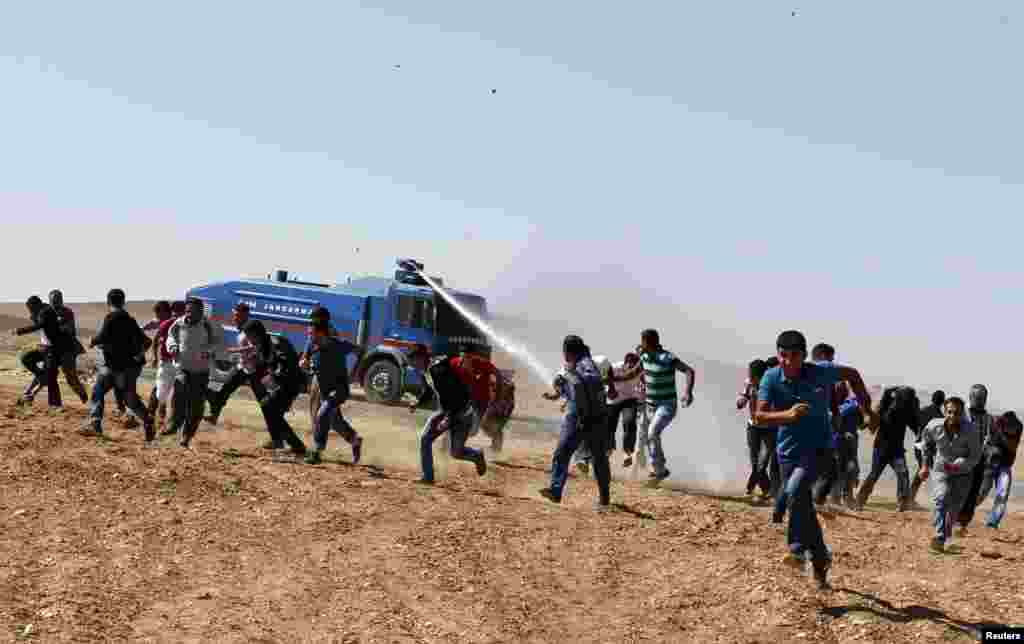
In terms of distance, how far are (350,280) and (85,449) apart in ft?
41.0

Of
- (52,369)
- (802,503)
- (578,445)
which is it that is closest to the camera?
(802,503)

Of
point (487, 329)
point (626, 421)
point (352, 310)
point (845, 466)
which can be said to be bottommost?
point (845, 466)

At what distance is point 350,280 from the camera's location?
2419 cm

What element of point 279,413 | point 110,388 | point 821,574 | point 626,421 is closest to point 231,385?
point 279,413

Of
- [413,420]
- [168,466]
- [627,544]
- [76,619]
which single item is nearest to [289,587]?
[76,619]

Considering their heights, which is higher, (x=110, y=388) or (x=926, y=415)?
(x=926, y=415)

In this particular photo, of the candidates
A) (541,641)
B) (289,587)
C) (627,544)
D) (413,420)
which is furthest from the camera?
(413,420)

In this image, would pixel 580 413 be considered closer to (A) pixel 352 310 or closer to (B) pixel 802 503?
(B) pixel 802 503

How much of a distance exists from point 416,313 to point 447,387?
11355 millimetres

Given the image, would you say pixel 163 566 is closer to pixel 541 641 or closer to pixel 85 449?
pixel 541 641

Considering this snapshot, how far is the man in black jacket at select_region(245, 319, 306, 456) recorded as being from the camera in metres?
12.8

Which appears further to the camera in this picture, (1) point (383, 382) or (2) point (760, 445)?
(1) point (383, 382)

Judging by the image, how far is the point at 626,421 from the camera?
14945 millimetres

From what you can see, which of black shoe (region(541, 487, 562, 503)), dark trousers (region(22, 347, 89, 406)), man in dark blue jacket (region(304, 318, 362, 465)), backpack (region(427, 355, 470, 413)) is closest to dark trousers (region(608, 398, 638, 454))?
backpack (region(427, 355, 470, 413))
